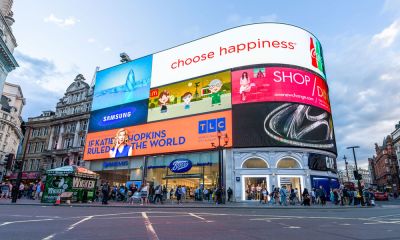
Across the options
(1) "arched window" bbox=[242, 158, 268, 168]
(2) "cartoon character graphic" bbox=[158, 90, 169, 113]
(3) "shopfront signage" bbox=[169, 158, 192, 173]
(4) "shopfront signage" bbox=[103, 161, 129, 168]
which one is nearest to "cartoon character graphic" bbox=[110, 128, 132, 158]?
(4) "shopfront signage" bbox=[103, 161, 129, 168]

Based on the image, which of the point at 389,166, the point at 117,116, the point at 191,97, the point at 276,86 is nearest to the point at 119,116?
the point at 117,116

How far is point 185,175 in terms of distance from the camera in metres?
33.9

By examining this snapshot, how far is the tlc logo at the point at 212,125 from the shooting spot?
32.5 m

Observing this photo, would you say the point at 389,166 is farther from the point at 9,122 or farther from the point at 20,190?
the point at 9,122

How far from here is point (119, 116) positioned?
138 ft

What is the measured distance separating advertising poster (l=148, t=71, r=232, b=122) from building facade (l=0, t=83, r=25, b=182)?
45658mm

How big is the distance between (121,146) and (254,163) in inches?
791

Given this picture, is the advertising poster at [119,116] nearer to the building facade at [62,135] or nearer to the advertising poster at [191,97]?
the advertising poster at [191,97]

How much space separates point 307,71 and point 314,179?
13.3m

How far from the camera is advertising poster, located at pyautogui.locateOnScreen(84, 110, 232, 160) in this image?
1298 inches

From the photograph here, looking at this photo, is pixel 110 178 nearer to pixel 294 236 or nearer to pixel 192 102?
pixel 192 102

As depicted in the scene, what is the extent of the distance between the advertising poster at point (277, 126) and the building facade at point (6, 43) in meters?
35.8

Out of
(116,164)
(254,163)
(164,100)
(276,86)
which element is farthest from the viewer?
(116,164)

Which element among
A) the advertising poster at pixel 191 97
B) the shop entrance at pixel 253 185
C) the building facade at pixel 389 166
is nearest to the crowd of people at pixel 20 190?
the advertising poster at pixel 191 97
